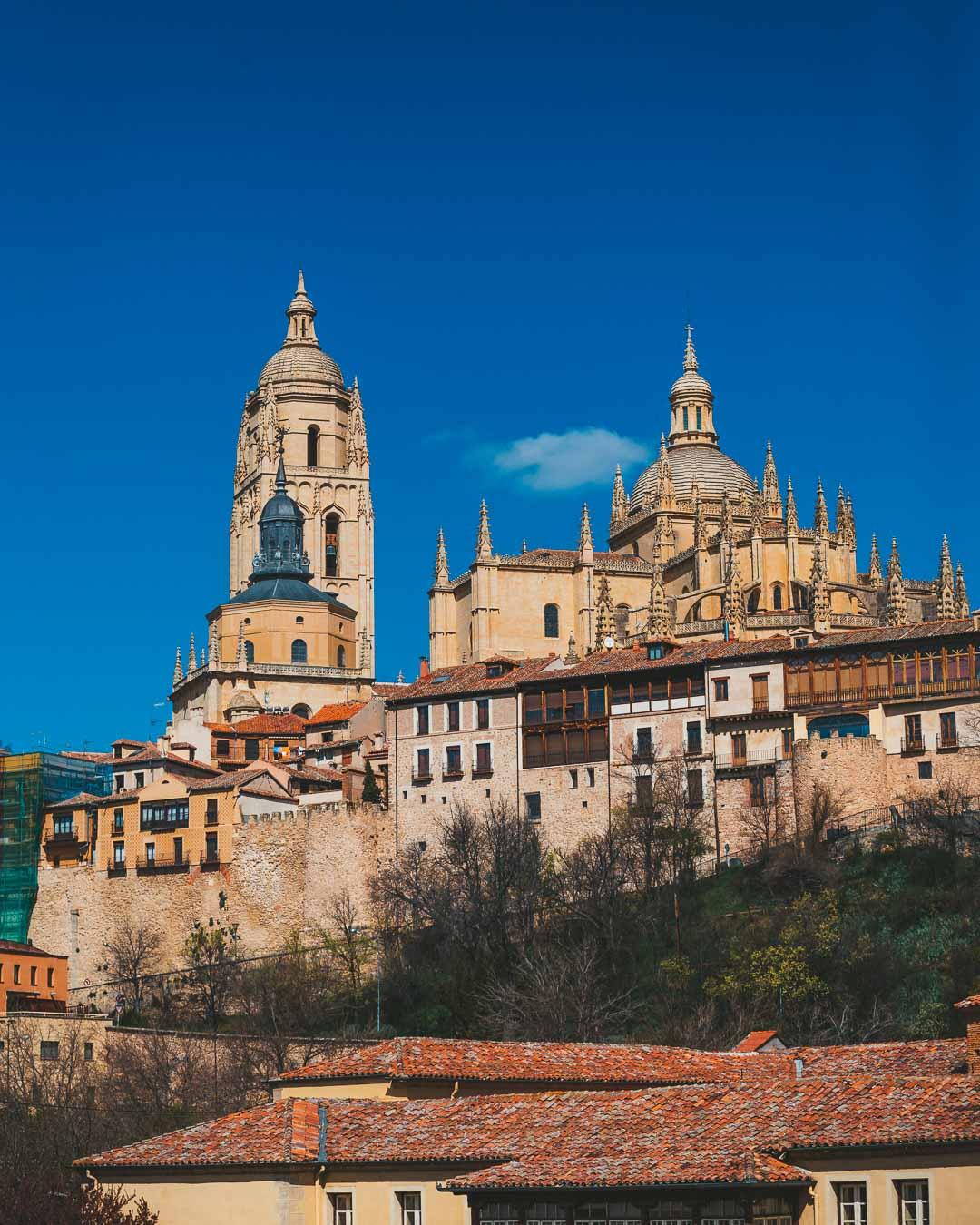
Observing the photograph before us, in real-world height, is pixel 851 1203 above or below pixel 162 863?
below

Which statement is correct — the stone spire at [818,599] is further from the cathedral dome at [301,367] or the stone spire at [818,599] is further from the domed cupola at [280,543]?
the cathedral dome at [301,367]

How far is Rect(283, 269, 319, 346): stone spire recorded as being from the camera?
15525 centimetres

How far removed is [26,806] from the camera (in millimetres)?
97562

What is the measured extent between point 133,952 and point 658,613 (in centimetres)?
2627

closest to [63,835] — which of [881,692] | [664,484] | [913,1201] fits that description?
[881,692]

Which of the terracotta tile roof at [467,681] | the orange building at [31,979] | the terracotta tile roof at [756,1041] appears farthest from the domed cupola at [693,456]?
the terracotta tile roof at [756,1041]

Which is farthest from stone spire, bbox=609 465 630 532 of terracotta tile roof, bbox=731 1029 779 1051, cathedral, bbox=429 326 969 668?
terracotta tile roof, bbox=731 1029 779 1051

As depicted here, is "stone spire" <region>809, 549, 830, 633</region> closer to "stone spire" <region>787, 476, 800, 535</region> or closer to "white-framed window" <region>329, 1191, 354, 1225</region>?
"stone spire" <region>787, 476, 800, 535</region>

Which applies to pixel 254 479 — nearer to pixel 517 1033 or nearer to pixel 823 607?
pixel 823 607

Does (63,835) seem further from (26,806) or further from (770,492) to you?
(770,492)

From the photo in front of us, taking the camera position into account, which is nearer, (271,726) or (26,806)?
(26,806)

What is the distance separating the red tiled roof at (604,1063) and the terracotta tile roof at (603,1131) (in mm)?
994

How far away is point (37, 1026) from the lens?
74.9 m

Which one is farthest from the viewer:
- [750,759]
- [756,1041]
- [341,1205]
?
[750,759]
